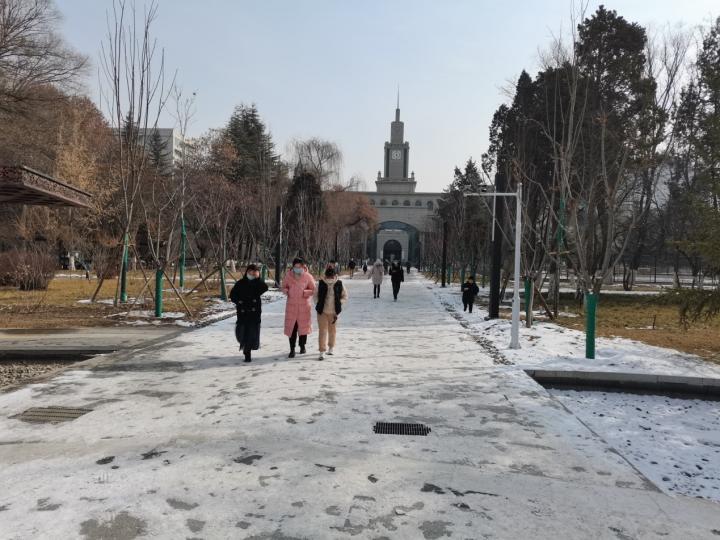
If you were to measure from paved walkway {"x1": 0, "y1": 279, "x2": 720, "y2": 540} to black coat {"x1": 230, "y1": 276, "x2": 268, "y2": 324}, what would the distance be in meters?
1.01

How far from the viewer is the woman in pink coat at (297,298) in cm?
788

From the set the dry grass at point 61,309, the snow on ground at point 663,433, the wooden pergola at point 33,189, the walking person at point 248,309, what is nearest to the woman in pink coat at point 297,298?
the walking person at point 248,309

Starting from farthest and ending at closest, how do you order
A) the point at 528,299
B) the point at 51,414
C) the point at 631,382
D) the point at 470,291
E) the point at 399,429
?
the point at 470,291
the point at 528,299
the point at 631,382
the point at 51,414
the point at 399,429

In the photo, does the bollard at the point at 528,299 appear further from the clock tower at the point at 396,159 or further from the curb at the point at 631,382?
the clock tower at the point at 396,159

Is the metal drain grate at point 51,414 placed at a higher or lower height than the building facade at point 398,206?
lower

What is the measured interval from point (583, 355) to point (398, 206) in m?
102

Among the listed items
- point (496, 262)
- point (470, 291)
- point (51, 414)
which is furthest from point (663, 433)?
point (470, 291)

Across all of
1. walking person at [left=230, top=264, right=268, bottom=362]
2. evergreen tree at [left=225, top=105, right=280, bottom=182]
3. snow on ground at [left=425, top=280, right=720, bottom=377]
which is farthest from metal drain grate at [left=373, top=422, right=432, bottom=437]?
evergreen tree at [left=225, top=105, right=280, bottom=182]

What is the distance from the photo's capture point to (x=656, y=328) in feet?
41.4

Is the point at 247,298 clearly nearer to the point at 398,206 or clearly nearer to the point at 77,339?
the point at 77,339

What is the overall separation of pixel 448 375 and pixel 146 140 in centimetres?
1016

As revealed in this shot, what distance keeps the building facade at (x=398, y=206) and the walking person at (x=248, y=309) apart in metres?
94.9

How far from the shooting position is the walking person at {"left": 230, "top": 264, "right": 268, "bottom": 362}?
7.52 metres

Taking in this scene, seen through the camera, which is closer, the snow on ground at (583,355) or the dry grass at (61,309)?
the snow on ground at (583,355)
